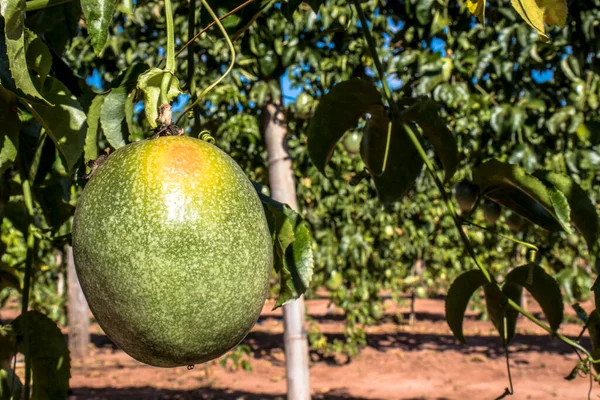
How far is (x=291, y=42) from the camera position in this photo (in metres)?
4.18

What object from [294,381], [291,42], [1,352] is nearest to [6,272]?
[1,352]

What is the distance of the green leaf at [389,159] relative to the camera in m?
1.26

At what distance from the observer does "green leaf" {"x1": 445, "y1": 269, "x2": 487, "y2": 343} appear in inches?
47.1

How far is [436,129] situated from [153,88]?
622mm

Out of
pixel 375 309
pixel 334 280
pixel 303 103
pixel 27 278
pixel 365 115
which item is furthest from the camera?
pixel 375 309

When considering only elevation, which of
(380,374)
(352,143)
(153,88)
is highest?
(352,143)

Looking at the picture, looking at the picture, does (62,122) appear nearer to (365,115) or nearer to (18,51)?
(18,51)

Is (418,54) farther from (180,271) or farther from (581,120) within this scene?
(180,271)

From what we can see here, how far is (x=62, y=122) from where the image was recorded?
96 cm

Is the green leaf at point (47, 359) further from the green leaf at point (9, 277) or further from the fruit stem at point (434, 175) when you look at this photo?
the fruit stem at point (434, 175)

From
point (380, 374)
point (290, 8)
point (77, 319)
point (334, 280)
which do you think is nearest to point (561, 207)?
point (290, 8)

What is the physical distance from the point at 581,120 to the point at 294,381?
2.29 m

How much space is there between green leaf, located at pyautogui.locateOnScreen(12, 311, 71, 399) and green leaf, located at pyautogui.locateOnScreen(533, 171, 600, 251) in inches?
32.2

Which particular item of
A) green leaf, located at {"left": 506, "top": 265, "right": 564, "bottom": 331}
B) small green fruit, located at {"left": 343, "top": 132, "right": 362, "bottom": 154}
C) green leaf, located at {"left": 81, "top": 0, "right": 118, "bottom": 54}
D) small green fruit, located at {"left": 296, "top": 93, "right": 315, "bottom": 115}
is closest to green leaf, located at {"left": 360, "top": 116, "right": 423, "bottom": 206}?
green leaf, located at {"left": 506, "top": 265, "right": 564, "bottom": 331}
